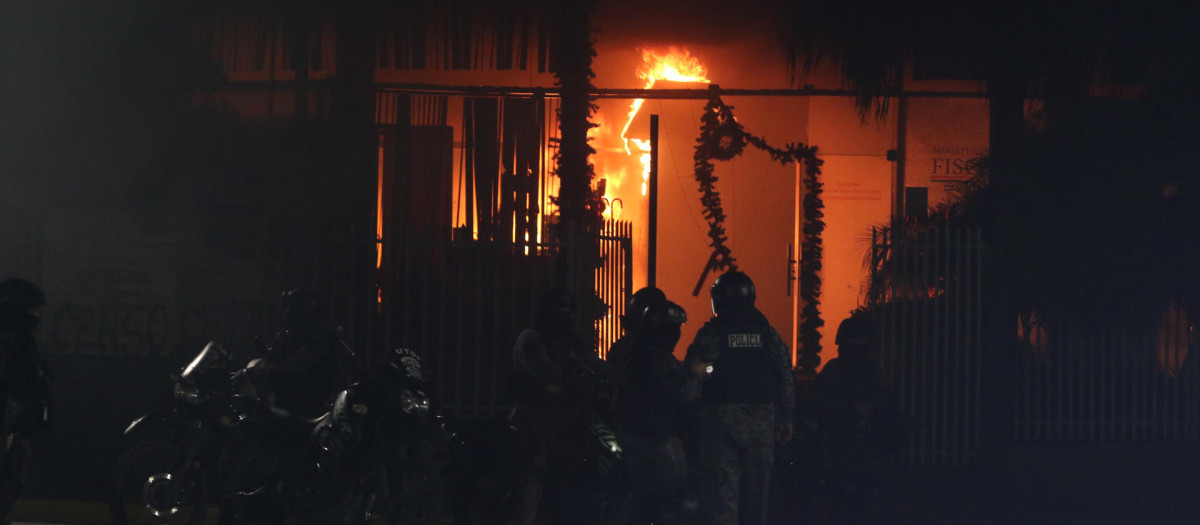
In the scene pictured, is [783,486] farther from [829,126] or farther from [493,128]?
[829,126]

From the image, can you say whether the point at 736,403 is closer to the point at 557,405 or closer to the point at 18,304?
the point at 557,405

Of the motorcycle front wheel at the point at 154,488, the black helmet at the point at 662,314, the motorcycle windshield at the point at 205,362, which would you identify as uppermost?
the black helmet at the point at 662,314

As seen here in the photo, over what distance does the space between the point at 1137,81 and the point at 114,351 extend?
9.50 meters

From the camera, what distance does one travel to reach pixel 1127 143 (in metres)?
10.6

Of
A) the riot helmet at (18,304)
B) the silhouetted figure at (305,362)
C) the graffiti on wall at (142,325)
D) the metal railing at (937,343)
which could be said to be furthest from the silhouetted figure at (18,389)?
the metal railing at (937,343)

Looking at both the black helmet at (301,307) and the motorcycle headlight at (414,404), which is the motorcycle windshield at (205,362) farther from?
the motorcycle headlight at (414,404)

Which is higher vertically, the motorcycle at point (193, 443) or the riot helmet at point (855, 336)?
the riot helmet at point (855, 336)

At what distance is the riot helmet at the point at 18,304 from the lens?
6.77m

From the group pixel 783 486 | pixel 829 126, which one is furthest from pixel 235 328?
pixel 829 126

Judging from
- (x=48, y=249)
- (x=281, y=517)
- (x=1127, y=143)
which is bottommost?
Answer: (x=281, y=517)

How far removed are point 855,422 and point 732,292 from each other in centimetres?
129

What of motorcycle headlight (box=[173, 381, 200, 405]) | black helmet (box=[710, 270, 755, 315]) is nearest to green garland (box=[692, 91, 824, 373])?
black helmet (box=[710, 270, 755, 315])

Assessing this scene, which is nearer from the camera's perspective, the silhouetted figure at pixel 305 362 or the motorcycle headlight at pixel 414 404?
the motorcycle headlight at pixel 414 404

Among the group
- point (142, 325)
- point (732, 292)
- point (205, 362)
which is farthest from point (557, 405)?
point (142, 325)
